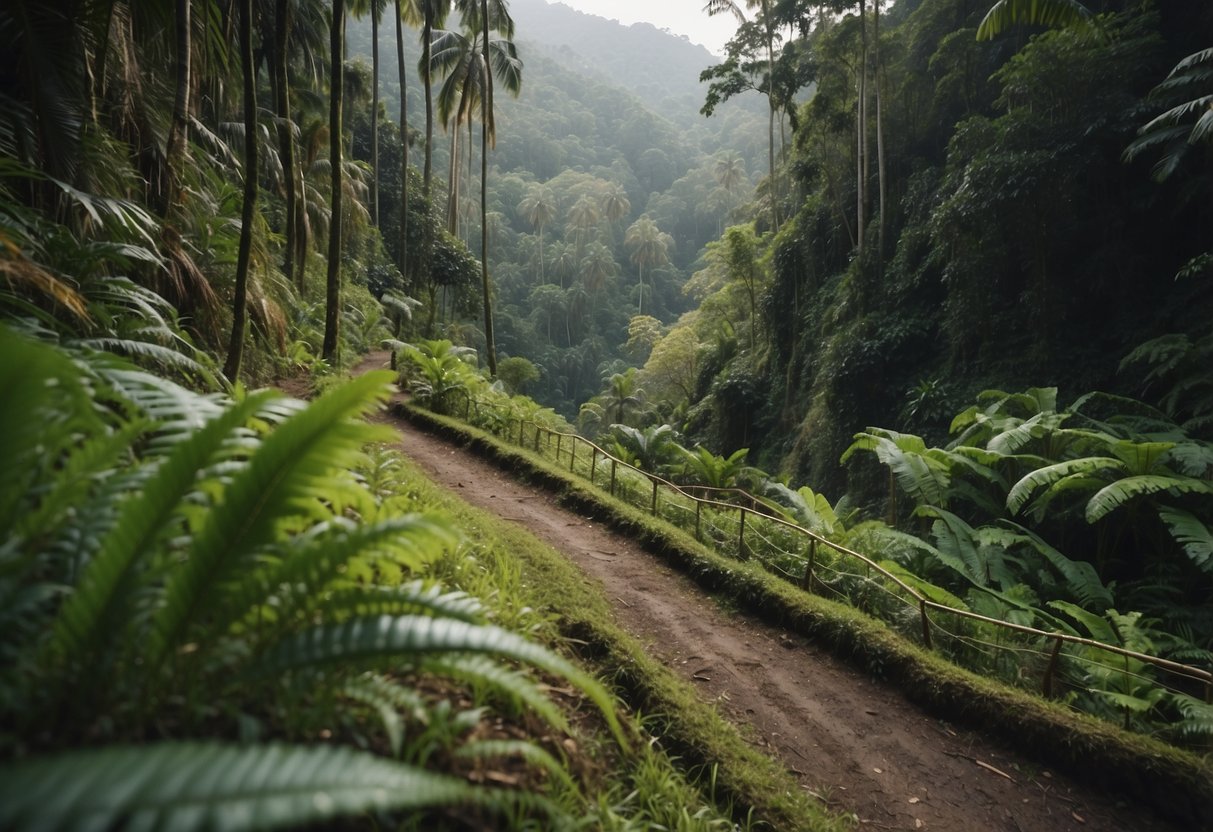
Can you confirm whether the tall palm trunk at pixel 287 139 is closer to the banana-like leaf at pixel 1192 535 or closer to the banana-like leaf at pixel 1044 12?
the banana-like leaf at pixel 1044 12

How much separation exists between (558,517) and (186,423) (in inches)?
245

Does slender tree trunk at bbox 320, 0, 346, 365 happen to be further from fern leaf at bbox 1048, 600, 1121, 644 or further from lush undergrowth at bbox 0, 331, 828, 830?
fern leaf at bbox 1048, 600, 1121, 644

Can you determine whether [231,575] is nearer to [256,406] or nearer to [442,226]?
[256,406]

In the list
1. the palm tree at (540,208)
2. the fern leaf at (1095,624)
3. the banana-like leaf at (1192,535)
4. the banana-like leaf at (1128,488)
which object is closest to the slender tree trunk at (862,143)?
the banana-like leaf at (1128,488)

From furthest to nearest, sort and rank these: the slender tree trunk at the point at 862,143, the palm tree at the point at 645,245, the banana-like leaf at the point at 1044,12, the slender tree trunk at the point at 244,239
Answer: the palm tree at the point at 645,245
the slender tree trunk at the point at 862,143
the banana-like leaf at the point at 1044,12
the slender tree trunk at the point at 244,239

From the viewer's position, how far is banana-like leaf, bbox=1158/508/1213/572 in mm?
6852

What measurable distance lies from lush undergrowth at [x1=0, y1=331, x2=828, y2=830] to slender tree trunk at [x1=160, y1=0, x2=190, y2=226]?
19.2 ft

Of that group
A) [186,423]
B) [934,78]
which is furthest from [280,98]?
[934,78]

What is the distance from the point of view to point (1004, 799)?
4.07 meters

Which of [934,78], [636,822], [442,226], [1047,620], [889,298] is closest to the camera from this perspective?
[636,822]

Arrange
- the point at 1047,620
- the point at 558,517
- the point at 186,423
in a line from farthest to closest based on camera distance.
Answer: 1. the point at 558,517
2. the point at 1047,620
3. the point at 186,423

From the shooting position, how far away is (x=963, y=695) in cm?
484

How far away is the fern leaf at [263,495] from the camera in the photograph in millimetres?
1547

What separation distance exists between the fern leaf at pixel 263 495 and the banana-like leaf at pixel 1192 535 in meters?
8.93
